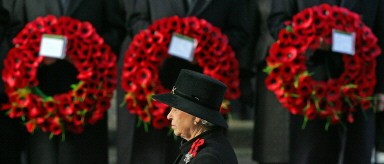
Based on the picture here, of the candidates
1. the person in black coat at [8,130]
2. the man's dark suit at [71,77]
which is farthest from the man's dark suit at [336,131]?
the person in black coat at [8,130]

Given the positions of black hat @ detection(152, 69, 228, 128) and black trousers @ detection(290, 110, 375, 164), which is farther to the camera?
black trousers @ detection(290, 110, 375, 164)

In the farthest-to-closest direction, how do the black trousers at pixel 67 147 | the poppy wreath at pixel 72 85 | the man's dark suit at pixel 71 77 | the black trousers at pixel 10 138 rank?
the black trousers at pixel 10 138
the black trousers at pixel 67 147
the man's dark suit at pixel 71 77
the poppy wreath at pixel 72 85

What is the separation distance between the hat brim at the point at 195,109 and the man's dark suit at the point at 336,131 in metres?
2.87

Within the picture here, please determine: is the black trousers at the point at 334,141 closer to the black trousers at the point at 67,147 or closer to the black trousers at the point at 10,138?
the black trousers at the point at 67,147

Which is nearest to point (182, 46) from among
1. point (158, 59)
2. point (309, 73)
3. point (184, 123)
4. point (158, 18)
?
point (158, 59)

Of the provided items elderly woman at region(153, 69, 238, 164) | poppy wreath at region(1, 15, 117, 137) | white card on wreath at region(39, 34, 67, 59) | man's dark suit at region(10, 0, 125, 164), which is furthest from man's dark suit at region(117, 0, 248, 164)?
elderly woman at region(153, 69, 238, 164)

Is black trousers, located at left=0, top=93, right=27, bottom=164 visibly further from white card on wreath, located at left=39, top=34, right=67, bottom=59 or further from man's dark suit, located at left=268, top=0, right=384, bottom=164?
man's dark suit, located at left=268, top=0, right=384, bottom=164

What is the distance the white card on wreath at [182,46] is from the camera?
306 inches

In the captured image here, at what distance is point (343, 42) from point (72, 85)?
2.01 metres

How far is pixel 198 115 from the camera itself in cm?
527

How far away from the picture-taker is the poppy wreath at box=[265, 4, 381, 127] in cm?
782

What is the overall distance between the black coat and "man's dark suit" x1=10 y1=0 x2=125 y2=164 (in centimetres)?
273

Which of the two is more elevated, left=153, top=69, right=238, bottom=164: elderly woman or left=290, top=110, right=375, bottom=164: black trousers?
left=153, top=69, right=238, bottom=164: elderly woman

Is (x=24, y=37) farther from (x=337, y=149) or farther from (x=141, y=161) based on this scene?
(x=337, y=149)
